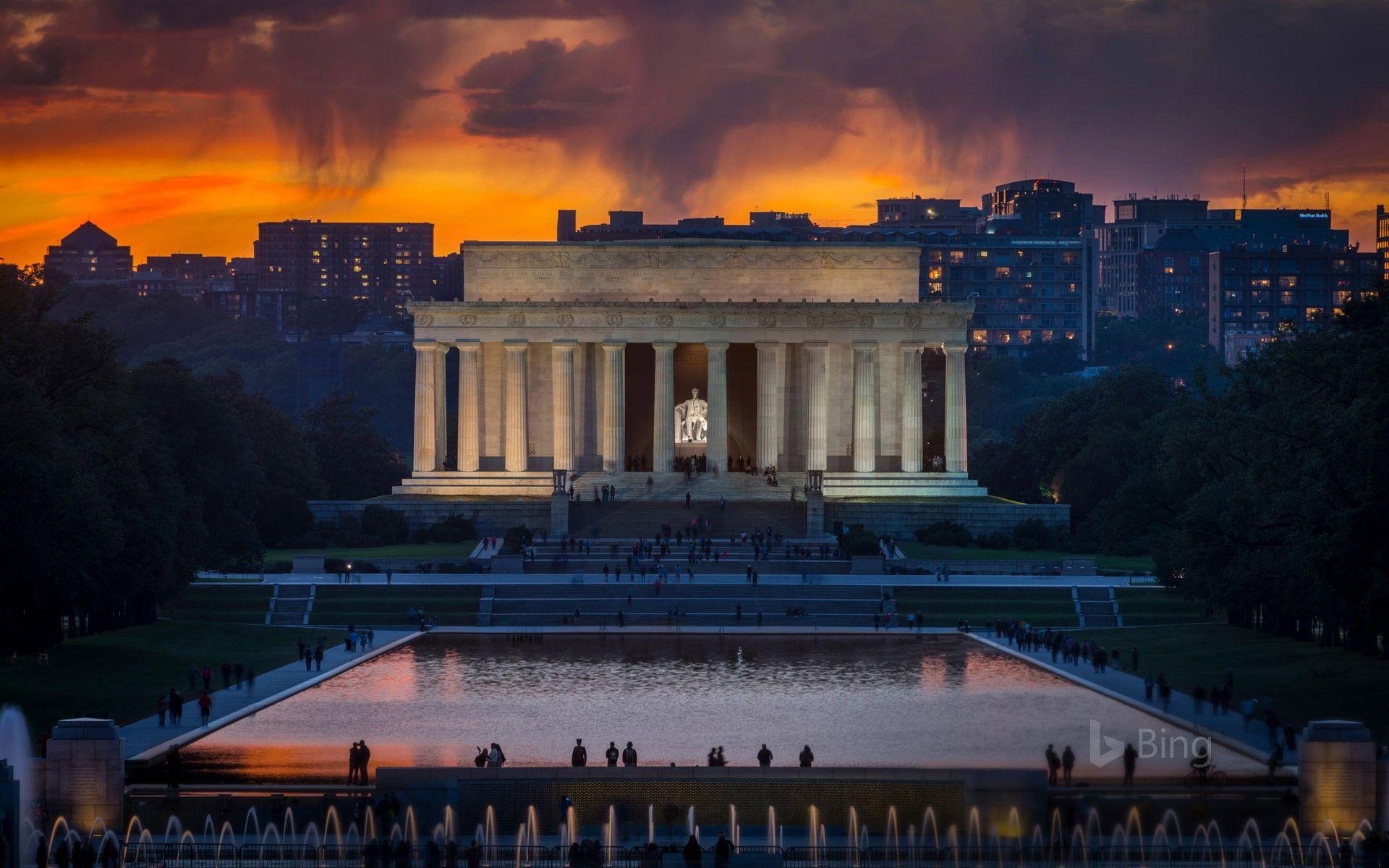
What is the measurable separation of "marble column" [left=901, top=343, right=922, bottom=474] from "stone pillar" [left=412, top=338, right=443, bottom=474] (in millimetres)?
Answer: 26265

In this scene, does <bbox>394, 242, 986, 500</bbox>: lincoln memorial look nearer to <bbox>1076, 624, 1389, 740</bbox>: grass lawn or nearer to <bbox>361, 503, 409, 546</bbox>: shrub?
<bbox>361, 503, 409, 546</bbox>: shrub

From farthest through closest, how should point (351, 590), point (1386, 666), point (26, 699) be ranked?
point (351, 590), point (1386, 666), point (26, 699)

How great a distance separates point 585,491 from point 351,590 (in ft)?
92.0

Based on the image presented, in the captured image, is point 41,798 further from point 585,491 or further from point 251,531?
point 585,491

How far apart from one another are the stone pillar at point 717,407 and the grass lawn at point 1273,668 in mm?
40642

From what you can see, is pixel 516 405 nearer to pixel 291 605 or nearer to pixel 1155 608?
pixel 291 605

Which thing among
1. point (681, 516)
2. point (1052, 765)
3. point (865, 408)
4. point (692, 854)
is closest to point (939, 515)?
point (865, 408)

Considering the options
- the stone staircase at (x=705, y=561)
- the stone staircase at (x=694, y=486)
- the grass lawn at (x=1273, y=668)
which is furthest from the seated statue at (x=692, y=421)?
the grass lawn at (x=1273, y=668)

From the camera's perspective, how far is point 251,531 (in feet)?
319

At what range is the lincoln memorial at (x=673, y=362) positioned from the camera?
405 feet

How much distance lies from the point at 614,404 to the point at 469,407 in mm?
8185

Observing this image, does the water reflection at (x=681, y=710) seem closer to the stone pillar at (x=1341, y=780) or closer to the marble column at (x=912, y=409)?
the stone pillar at (x=1341, y=780)

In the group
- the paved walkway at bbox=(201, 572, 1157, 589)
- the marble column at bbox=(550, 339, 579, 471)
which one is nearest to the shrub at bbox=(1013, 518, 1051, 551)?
the paved walkway at bbox=(201, 572, 1157, 589)

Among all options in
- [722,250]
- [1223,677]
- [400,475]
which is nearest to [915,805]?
[1223,677]
